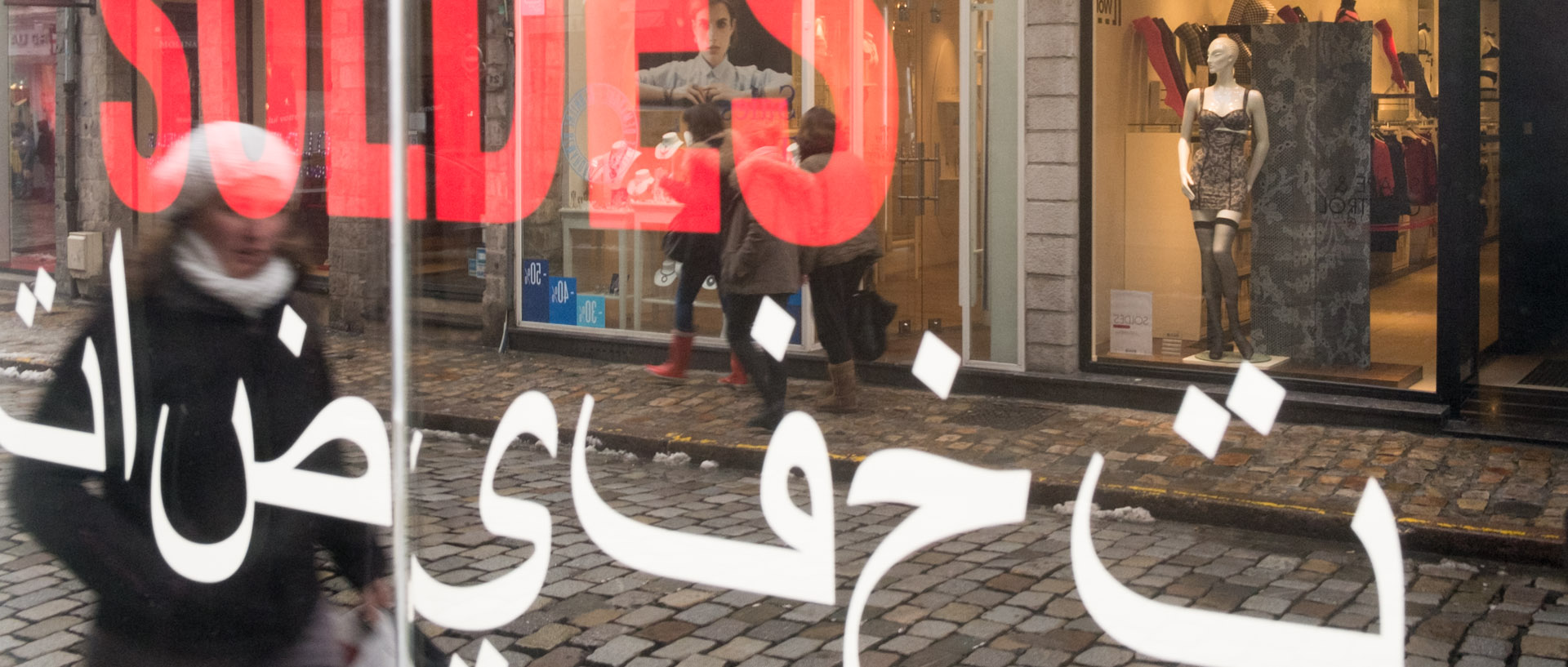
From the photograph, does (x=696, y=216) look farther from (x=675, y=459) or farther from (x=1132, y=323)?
(x=1132, y=323)

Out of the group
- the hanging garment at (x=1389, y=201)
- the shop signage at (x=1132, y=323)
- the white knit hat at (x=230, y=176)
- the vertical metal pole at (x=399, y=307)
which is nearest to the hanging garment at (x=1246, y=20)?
the hanging garment at (x=1389, y=201)

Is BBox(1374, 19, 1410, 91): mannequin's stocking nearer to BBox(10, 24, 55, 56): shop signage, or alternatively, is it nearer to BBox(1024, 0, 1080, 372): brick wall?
BBox(1024, 0, 1080, 372): brick wall

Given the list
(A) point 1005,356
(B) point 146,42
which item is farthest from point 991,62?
(B) point 146,42

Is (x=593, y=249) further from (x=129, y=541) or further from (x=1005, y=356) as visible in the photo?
(x=129, y=541)

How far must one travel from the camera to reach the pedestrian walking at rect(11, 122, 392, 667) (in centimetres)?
235

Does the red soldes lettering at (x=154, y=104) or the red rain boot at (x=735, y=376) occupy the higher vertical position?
the red soldes lettering at (x=154, y=104)

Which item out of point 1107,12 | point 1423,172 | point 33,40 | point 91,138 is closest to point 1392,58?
point 1423,172

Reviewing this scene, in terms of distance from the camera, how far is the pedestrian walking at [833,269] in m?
3.18

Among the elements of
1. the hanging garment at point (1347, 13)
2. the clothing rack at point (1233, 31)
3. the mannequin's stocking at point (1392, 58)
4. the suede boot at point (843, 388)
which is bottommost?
the suede boot at point (843, 388)

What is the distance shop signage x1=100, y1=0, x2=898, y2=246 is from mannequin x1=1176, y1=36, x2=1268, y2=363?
1661 mm

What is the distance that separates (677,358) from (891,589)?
29.1 inches

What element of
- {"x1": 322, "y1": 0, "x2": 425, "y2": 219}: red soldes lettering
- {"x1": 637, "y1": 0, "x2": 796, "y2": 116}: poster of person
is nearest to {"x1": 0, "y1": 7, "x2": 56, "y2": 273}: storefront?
{"x1": 322, "y1": 0, "x2": 425, "y2": 219}: red soldes lettering

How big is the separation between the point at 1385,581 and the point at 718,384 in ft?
5.07

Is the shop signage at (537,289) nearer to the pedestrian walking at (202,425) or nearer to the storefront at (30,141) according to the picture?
the pedestrian walking at (202,425)
